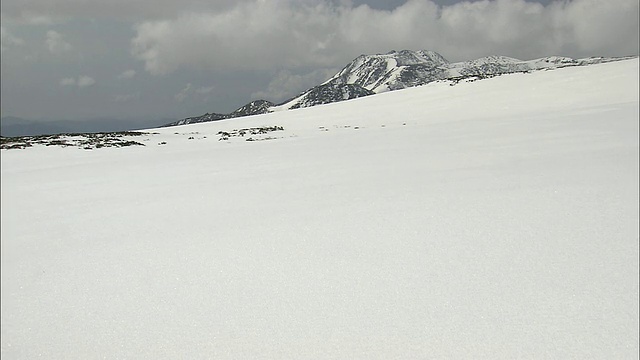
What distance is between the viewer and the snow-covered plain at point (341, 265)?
2.88m

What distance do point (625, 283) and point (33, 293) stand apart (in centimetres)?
524

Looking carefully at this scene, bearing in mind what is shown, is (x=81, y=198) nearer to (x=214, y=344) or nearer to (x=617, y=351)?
(x=214, y=344)

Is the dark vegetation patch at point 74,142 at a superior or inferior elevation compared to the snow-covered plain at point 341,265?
superior

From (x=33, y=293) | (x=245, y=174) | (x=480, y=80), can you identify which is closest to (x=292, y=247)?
(x=33, y=293)

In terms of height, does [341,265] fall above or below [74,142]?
below

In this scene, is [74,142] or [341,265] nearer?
[341,265]

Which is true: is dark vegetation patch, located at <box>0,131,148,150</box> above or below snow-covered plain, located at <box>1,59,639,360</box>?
above

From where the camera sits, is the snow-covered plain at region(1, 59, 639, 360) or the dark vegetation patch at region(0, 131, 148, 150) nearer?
the snow-covered plain at region(1, 59, 639, 360)

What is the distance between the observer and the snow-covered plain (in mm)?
2877

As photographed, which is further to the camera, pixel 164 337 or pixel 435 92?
pixel 435 92

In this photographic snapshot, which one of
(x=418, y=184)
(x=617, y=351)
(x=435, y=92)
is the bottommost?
(x=617, y=351)

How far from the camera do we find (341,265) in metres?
3.83

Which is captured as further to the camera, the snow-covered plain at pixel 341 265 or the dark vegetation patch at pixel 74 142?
the dark vegetation patch at pixel 74 142

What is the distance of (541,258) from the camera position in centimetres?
376
